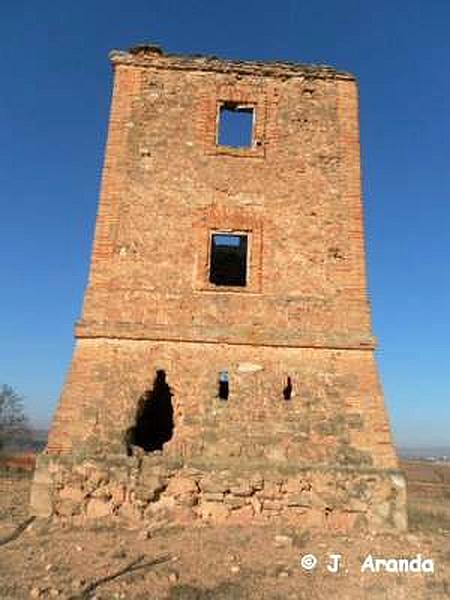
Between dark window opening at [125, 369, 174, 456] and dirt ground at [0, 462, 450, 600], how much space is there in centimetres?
155

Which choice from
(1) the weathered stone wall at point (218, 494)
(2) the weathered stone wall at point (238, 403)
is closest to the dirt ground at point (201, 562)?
(1) the weathered stone wall at point (218, 494)

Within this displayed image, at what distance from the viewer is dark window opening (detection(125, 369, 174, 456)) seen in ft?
28.8

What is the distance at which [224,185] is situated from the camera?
10109mm

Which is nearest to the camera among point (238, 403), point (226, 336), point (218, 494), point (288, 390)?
point (218, 494)

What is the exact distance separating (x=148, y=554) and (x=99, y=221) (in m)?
5.50

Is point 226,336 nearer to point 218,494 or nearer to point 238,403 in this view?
Result: point 238,403

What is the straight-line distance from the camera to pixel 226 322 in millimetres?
9289

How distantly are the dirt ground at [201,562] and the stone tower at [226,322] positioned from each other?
47cm

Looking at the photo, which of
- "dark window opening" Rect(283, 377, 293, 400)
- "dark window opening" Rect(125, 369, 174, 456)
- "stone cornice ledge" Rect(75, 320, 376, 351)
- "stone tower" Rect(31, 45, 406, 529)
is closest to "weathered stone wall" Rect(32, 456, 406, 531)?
"stone tower" Rect(31, 45, 406, 529)

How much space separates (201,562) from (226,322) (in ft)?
12.8

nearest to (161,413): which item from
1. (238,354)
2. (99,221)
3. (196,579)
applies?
(238,354)

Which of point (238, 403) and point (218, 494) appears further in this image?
point (238, 403)

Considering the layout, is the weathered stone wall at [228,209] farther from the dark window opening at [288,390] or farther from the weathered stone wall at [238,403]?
the dark window opening at [288,390]

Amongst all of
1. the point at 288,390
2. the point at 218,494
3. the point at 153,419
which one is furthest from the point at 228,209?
the point at 218,494
